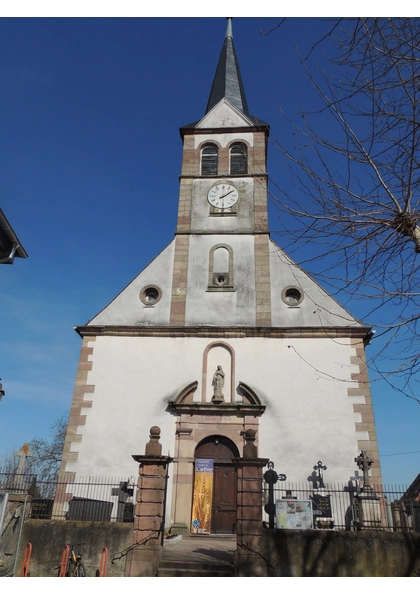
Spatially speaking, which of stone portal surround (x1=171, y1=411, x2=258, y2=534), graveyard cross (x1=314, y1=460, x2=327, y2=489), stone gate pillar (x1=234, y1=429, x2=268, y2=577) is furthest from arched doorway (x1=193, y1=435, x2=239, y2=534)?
stone gate pillar (x1=234, y1=429, x2=268, y2=577)

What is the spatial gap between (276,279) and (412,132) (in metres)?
10.3

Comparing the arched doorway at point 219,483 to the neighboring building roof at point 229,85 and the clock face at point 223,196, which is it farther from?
the neighboring building roof at point 229,85

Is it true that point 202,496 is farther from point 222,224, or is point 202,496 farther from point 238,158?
point 238,158

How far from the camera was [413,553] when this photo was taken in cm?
846

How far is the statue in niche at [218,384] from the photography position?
1320cm

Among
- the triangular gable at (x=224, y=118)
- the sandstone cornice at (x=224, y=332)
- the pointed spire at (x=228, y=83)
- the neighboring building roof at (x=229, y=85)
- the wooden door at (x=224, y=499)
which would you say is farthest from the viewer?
the pointed spire at (x=228, y=83)

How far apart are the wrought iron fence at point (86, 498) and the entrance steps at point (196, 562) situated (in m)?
2.04

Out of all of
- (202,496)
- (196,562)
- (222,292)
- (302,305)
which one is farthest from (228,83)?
(196,562)

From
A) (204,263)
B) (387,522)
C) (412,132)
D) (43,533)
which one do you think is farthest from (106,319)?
(412,132)

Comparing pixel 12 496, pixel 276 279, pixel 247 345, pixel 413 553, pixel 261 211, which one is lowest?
pixel 413 553

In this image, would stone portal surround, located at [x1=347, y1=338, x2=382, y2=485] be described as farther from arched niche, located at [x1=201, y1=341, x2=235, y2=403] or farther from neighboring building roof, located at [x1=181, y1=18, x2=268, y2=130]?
neighboring building roof, located at [x1=181, y1=18, x2=268, y2=130]

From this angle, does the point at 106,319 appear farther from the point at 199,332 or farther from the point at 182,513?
the point at 182,513

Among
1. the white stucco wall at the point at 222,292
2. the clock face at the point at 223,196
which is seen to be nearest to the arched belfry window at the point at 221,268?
the white stucco wall at the point at 222,292

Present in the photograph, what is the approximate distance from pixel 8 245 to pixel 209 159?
32.4ft
